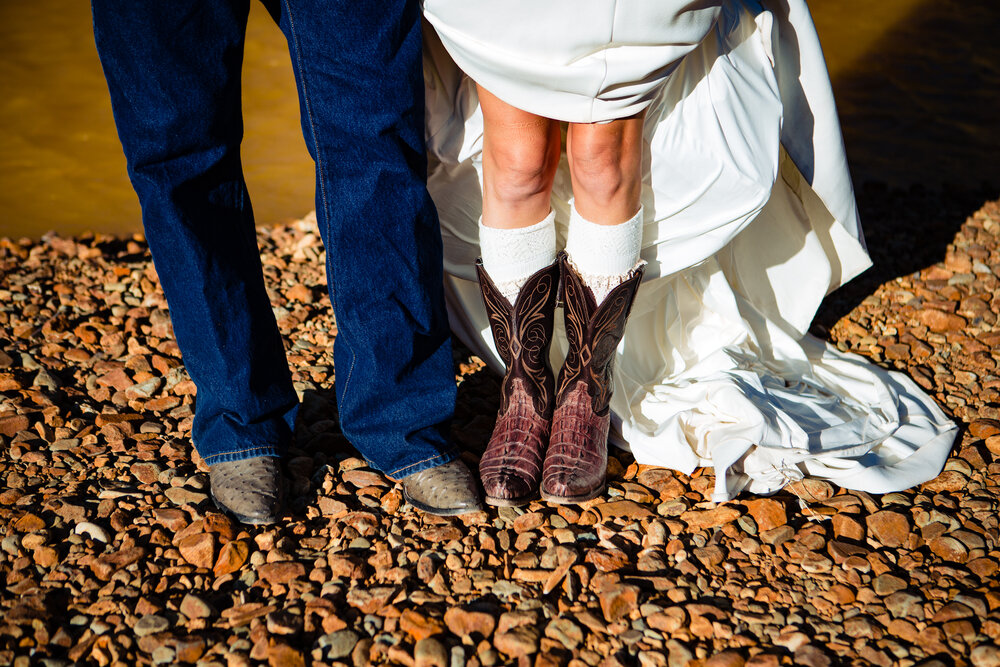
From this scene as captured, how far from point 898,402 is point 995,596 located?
653 mm

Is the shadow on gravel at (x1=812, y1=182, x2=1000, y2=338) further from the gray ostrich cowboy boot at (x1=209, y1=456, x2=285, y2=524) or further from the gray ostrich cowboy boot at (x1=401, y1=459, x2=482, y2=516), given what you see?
the gray ostrich cowboy boot at (x1=209, y1=456, x2=285, y2=524)

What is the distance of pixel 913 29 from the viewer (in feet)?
19.2

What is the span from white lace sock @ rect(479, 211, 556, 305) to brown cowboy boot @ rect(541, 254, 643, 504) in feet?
0.24

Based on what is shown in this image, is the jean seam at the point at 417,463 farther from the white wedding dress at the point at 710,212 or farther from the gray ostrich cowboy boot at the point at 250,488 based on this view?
the white wedding dress at the point at 710,212

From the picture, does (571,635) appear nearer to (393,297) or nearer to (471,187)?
(393,297)

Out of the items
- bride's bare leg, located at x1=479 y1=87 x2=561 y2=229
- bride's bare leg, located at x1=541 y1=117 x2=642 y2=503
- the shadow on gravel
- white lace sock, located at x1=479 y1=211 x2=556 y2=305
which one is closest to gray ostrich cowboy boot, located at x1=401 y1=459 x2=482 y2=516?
bride's bare leg, located at x1=541 y1=117 x2=642 y2=503

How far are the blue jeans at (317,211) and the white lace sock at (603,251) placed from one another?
32 cm

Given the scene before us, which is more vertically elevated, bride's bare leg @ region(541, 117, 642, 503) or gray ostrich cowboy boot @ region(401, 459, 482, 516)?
bride's bare leg @ region(541, 117, 642, 503)

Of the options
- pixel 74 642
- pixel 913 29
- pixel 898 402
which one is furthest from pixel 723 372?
pixel 913 29

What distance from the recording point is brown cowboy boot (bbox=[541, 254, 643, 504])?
6.08 ft

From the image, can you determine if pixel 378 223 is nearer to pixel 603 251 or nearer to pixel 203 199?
pixel 203 199

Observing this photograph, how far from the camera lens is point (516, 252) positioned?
6.00ft

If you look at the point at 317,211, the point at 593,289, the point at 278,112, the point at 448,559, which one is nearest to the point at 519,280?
the point at 593,289

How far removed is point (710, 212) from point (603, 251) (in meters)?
0.36
